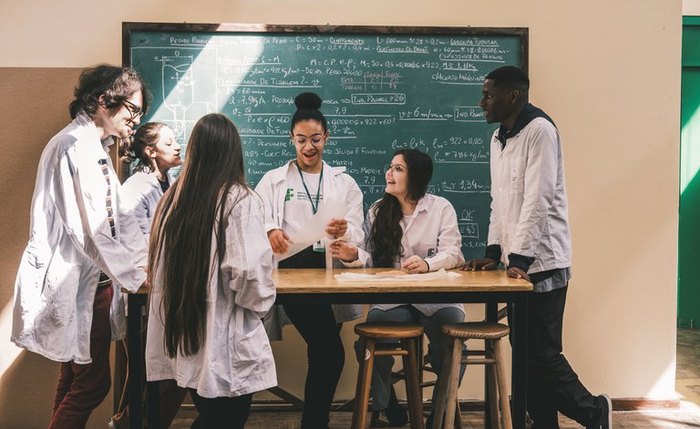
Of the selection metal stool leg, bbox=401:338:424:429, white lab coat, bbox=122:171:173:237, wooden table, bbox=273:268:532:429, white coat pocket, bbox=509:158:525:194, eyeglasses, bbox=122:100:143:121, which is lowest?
metal stool leg, bbox=401:338:424:429

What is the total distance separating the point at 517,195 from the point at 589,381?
1.58m

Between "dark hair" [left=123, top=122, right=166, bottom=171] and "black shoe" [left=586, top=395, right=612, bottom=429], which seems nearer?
"black shoe" [left=586, top=395, right=612, bottom=429]

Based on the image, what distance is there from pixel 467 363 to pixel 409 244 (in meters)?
0.80

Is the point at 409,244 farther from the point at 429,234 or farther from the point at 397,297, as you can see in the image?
the point at 397,297

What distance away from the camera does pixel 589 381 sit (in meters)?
4.13

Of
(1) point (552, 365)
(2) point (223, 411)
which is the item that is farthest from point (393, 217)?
(2) point (223, 411)

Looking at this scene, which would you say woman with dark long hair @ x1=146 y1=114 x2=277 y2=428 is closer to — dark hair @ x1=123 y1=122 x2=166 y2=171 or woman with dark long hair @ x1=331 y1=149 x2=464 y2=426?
woman with dark long hair @ x1=331 y1=149 x2=464 y2=426

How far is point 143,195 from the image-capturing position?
3.42 meters

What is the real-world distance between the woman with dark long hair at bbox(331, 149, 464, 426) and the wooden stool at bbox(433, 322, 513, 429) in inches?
14.0

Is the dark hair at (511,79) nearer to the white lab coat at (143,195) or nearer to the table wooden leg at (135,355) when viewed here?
the white lab coat at (143,195)

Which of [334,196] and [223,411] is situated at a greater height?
[334,196]

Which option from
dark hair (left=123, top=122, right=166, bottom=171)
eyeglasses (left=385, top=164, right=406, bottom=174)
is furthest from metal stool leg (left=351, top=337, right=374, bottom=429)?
dark hair (left=123, top=122, right=166, bottom=171)

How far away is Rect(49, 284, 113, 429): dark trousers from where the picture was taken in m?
2.76

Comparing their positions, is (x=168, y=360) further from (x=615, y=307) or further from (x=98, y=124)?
(x=615, y=307)
